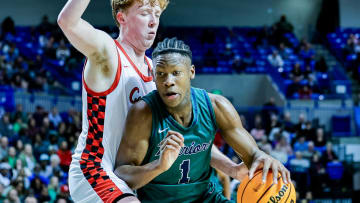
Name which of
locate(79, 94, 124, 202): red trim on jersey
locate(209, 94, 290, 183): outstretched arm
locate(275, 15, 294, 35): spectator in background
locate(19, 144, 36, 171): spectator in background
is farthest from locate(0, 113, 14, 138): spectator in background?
locate(275, 15, 294, 35): spectator in background

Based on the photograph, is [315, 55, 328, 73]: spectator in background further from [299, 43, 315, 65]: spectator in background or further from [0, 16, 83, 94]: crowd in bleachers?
[0, 16, 83, 94]: crowd in bleachers

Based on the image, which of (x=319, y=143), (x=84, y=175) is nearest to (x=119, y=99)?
(x=84, y=175)

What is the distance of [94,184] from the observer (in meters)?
3.70

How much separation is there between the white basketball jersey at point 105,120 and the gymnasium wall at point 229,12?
17499 mm

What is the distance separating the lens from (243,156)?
3.86m

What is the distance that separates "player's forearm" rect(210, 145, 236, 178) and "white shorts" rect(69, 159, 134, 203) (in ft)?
3.12

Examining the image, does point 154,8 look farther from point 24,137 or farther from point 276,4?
point 276,4

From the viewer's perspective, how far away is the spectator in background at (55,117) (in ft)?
41.2

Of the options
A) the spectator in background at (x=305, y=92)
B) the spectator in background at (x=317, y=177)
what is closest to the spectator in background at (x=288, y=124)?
the spectator in background at (x=317, y=177)

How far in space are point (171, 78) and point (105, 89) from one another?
0.50 metres

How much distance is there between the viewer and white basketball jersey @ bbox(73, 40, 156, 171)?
12.5ft

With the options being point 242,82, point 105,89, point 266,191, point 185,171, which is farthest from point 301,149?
point 105,89

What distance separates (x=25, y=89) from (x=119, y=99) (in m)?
10.4

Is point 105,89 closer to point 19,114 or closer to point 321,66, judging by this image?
point 19,114
